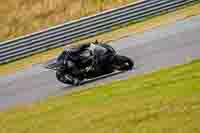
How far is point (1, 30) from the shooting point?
26766 millimetres

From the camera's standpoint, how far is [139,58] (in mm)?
17594

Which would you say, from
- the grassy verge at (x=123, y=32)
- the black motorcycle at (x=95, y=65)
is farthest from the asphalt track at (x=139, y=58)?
the grassy verge at (x=123, y=32)

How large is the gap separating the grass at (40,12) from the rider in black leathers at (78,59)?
9655 millimetres

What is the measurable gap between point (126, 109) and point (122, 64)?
6.17 meters

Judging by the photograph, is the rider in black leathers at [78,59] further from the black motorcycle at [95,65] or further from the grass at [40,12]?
the grass at [40,12]

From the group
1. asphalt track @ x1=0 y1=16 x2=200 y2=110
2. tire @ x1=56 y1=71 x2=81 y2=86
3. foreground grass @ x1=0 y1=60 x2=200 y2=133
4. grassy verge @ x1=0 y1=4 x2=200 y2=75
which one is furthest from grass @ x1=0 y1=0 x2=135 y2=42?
foreground grass @ x1=0 y1=60 x2=200 y2=133

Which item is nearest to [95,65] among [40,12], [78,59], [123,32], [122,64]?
[78,59]

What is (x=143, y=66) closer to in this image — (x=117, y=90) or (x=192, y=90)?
(x=117, y=90)

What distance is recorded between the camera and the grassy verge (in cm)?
2200

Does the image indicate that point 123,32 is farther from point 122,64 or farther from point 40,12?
point 122,64

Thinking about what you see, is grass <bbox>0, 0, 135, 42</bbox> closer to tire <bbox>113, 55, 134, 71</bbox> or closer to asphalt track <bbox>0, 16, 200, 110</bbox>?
asphalt track <bbox>0, 16, 200, 110</bbox>

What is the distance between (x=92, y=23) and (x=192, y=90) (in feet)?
43.5

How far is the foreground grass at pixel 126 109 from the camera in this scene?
Answer: 855 centimetres

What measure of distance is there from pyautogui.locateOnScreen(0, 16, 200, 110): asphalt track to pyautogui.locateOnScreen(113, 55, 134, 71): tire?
0.72 feet
